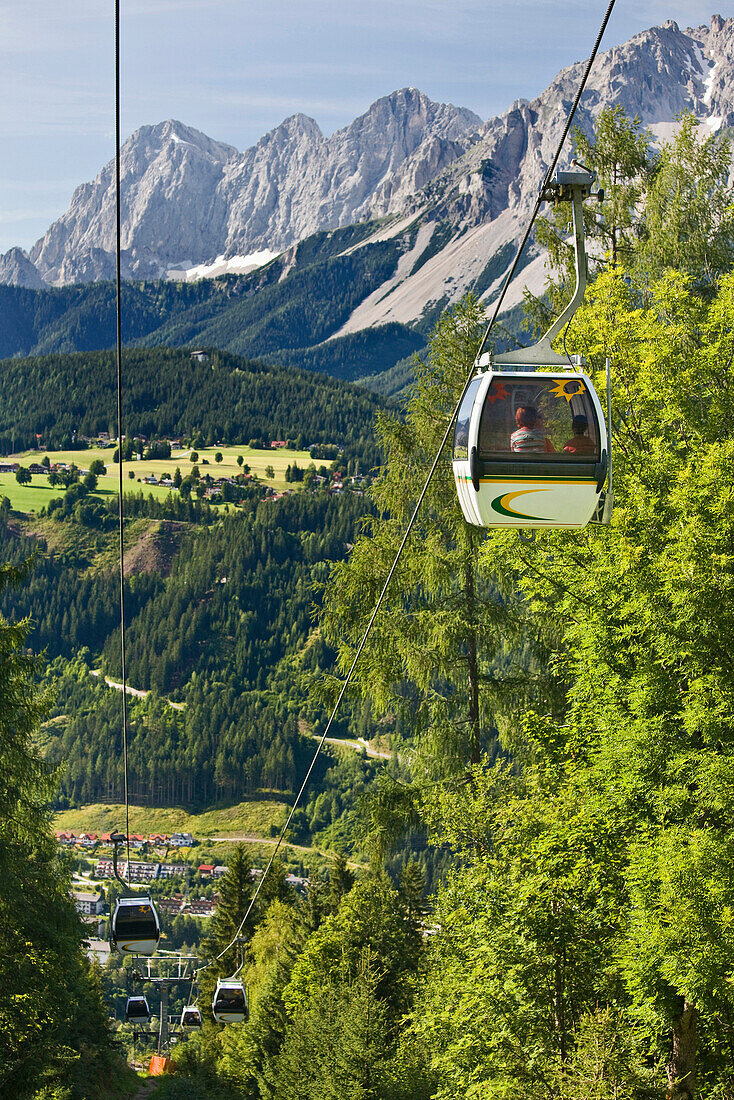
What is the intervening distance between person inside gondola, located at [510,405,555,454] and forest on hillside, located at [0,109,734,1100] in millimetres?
5233

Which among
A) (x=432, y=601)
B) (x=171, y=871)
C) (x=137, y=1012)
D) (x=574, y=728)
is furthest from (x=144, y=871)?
(x=574, y=728)

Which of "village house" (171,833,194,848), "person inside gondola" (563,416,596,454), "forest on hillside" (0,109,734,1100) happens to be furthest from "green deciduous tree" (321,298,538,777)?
"village house" (171,833,194,848)

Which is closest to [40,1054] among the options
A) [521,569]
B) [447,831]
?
[447,831]

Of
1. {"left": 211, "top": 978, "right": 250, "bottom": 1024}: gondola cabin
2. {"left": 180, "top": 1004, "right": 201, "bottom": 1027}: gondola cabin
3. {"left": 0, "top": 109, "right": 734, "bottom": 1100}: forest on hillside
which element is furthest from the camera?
{"left": 180, "top": 1004, "right": 201, "bottom": 1027}: gondola cabin

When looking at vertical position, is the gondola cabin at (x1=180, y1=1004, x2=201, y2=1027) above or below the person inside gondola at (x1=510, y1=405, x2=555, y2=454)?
below

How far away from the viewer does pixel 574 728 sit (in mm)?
16672

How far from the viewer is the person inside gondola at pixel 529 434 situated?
9.38m

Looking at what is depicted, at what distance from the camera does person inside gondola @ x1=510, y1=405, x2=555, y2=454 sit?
9.38 metres

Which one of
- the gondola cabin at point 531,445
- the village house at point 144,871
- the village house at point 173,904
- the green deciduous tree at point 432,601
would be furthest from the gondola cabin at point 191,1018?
the village house at point 144,871

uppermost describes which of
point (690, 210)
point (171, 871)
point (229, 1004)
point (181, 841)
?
point (690, 210)

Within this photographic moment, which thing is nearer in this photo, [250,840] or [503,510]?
[503,510]

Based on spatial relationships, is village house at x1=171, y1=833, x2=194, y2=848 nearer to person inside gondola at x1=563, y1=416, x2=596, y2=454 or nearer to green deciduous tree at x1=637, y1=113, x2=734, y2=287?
green deciduous tree at x1=637, y1=113, x2=734, y2=287

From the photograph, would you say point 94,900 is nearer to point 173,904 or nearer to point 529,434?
point 173,904

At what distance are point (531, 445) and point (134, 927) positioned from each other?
16.7m
